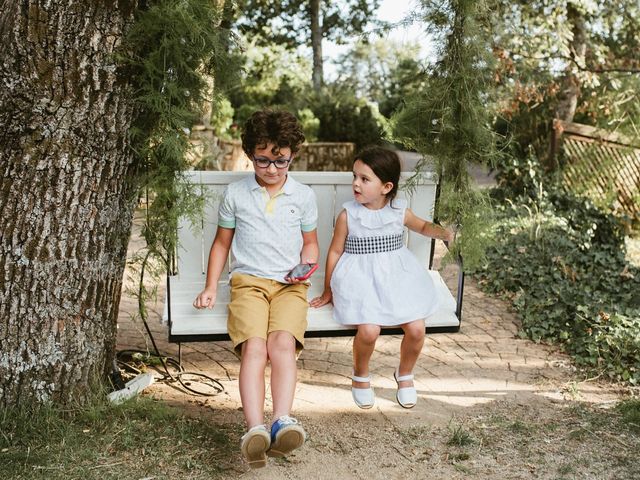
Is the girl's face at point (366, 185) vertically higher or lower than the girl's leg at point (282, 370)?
higher

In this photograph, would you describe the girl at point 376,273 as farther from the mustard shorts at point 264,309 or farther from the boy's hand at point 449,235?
the mustard shorts at point 264,309

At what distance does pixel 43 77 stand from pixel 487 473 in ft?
7.87

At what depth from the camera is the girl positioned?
10.7 feet

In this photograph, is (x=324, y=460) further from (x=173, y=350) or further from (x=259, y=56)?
(x=259, y=56)

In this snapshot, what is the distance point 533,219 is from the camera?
669 centimetres

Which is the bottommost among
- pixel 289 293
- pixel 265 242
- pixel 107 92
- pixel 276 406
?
pixel 276 406

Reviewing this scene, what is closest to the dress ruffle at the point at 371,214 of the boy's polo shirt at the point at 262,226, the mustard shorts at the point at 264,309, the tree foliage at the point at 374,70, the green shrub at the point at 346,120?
the boy's polo shirt at the point at 262,226

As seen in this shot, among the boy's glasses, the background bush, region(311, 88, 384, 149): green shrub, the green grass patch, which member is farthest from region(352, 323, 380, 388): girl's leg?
region(311, 88, 384, 149): green shrub

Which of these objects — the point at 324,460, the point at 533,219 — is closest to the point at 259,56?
the point at 533,219

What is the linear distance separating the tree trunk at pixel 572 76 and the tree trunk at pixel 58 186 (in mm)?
6562

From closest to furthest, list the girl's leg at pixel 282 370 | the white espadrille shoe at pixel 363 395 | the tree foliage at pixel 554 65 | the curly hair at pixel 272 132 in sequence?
the girl's leg at pixel 282 370 < the curly hair at pixel 272 132 < the white espadrille shoe at pixel 363 395 < the tree foliage at pixel 554 65

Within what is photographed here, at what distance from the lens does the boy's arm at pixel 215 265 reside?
10.3 feet

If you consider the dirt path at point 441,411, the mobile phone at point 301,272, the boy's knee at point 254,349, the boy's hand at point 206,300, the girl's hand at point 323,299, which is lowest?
the dirt path at point 441,411

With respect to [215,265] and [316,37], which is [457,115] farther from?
[316,37]
